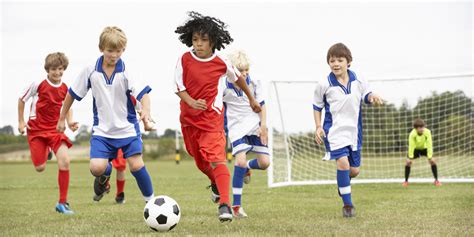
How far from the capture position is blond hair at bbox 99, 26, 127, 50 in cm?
655

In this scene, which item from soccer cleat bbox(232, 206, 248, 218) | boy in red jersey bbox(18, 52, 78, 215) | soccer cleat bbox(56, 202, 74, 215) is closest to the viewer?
soccer cleat bbox(232, 206, 248, 218)

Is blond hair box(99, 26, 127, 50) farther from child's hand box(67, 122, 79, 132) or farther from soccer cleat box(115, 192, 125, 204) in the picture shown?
soccer cleat box(115, 192, 125, 204)

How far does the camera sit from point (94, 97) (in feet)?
22.5

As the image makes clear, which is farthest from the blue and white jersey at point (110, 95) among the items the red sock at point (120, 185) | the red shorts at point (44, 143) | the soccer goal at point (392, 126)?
the soccer goal at point (392, 126)

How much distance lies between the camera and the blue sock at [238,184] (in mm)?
7500

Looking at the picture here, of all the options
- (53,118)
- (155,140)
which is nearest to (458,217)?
(53,118)

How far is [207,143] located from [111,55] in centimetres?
127

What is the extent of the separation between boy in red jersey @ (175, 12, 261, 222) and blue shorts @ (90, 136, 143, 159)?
68 centimetres

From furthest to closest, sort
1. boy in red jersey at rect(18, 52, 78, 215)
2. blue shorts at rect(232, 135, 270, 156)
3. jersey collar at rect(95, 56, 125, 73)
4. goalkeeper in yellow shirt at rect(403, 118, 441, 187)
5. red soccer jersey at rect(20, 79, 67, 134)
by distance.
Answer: goalkeeper in yellow shirt at rect(403, 118, 441, 187)
red soccer jersey at rect(20, 79, 67, 134)
boy in red jersey at rect(18, 52, 78, 215)
blue shorts at rect(232, 135, 270, 156)
jersey collar at rect(95, 56, 125, 73)

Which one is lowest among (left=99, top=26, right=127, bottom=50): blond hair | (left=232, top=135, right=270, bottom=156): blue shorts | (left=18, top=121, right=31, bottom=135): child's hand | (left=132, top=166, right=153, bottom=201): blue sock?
(left=132, top=166, right=153, bottom=201): blue sock

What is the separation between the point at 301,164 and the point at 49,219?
9.23 metres

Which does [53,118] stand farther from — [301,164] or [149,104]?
[301,164]

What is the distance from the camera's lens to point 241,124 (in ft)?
25.6

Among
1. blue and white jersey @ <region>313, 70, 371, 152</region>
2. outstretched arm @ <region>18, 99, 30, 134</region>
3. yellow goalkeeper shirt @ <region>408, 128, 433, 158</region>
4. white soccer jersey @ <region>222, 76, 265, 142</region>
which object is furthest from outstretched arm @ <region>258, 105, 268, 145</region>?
yellow goalkeeper shirt @ <region>408, 128, 433, 158</region>
